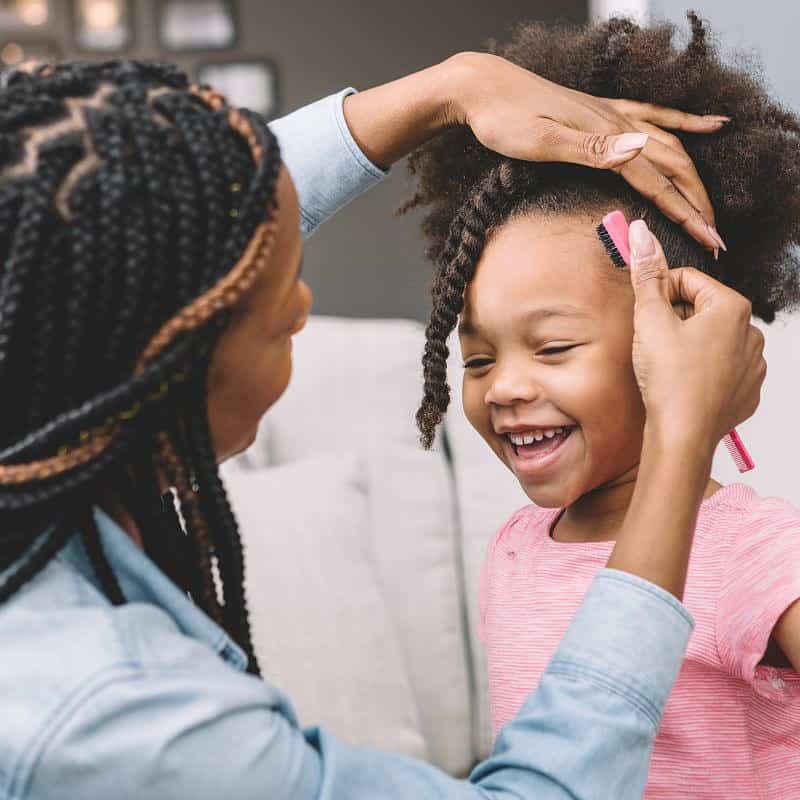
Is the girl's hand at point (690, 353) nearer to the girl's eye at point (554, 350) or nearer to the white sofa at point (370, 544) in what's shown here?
the girl's eye at point (554, 350)

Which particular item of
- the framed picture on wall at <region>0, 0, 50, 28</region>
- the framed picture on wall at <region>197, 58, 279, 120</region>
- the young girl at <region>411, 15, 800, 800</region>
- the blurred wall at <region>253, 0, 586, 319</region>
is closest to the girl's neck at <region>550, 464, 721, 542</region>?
the young girl at <region>411, 15, 800, 800</region>

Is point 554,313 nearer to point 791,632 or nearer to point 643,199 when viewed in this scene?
point 643,199

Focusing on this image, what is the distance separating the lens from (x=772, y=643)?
0.84m

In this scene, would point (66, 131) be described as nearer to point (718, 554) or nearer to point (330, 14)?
point (718, 554)

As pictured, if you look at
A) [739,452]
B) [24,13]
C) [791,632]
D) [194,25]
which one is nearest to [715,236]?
[739,452]

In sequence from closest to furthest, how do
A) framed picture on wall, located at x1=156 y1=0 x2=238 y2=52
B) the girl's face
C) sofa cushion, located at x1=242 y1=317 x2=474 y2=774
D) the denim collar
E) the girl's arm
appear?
the denim collar
the girl's arm
the girl's face
sofa cushion, located at x1=242 y1=317 x2=474 y2=774
framed picture on wall, located at x1=156 y1=0 x2=238 y2=52

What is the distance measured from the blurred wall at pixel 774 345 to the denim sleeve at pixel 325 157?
57cm

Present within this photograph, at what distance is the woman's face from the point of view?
0.68 metres

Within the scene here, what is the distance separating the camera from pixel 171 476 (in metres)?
0.69

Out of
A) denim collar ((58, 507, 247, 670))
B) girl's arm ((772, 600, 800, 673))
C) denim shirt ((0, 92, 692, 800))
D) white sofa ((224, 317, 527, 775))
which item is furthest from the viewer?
white sofa ((224, 317, 527, 775))

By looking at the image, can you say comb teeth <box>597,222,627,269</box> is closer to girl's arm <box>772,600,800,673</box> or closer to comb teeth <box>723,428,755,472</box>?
comb teeth <box>723,428,755,472</box>

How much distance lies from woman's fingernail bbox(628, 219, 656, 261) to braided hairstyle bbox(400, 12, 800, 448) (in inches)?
4.0

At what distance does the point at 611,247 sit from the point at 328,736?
470 mm

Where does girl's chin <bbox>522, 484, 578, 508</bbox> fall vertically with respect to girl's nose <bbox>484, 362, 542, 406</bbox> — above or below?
below
